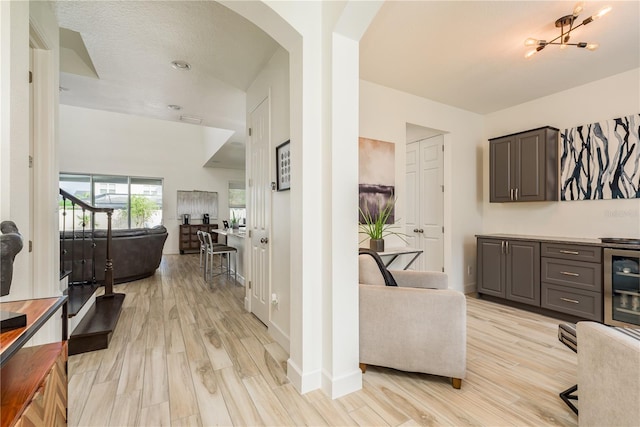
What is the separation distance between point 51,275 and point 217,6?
229 cm

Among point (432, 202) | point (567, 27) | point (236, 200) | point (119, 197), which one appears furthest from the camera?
point (236, 200)

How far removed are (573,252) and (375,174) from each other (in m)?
2.24

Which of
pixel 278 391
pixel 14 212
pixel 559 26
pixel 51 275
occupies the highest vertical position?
pixel 559 26

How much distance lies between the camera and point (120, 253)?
14.7 feet

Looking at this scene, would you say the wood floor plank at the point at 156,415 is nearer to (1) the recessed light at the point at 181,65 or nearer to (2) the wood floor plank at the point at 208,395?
(2) the wood floor plank at the point at 208,395

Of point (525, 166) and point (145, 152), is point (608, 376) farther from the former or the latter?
point (145, 152)

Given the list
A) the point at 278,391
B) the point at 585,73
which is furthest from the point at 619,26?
the point at 278,391

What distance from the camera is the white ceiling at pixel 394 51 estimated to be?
2.08 m

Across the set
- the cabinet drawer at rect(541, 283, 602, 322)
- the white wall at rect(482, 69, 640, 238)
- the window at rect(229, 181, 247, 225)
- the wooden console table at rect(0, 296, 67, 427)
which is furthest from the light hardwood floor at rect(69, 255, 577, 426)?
the window at rect(229, 181, 247, 225)

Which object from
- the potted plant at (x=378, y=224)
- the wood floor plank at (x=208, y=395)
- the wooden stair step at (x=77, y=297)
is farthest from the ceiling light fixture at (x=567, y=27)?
the wooden stair step at (x=77, y=297)

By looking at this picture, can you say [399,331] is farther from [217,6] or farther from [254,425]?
[217,6]

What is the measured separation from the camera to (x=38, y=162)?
6.35 feet

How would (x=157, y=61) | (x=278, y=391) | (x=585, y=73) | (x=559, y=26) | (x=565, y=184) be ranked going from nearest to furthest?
(x=278, y=391), (x=559, y=26), (x=157, y=61), (x=585, y=73), (x=565, y=184)

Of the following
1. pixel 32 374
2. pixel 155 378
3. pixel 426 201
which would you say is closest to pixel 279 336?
pixel 155 378
